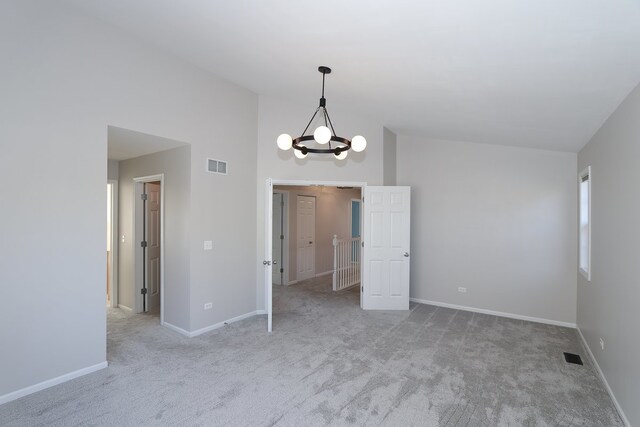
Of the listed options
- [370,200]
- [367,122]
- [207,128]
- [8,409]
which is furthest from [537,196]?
[8,409]

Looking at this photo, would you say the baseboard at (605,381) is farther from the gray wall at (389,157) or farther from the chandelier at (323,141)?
the gray wall at (389,157)

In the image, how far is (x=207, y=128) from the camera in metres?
4.38

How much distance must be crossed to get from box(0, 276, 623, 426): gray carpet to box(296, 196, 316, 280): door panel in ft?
9.81

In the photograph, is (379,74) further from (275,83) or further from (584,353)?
(584,353)

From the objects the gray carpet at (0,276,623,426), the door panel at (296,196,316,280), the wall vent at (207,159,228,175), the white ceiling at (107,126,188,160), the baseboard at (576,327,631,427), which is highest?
the white ceiling at (107,126,188,160)

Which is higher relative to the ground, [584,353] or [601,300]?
[601,300]

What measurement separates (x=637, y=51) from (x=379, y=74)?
1.88 metres

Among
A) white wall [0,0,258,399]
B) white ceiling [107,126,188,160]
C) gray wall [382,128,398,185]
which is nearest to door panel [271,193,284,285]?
gray wall [382,128,398,185]

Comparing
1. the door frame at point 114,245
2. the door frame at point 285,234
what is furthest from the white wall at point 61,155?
the door frame at point 285,234

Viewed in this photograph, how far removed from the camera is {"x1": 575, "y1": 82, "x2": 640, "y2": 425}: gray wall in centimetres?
239

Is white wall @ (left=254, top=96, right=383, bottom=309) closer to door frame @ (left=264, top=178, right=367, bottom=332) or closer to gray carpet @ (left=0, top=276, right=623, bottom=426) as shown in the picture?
door frame @ (left=264, top=178, right=367, bottom=332)

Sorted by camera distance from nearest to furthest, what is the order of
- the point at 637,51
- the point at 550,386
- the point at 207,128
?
the point at 637,51
the point at 550,386
the point at 207,128

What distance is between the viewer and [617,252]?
109 inches

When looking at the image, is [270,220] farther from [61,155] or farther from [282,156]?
[61,155]
